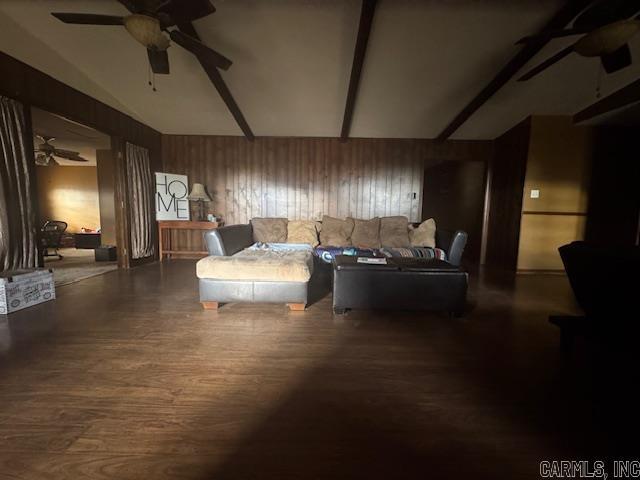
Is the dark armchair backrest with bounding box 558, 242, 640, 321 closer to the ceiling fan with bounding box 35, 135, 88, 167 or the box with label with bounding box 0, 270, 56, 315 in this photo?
the box with label with bounding box 0, 270, 56, 315

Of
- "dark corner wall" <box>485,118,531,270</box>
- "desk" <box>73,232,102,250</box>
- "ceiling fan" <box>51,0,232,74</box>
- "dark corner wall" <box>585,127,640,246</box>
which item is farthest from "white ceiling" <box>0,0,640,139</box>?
"desk" <box>73,232,102,250</box>

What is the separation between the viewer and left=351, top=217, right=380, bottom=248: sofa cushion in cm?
392

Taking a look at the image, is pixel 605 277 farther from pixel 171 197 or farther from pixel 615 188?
pixel 171 197

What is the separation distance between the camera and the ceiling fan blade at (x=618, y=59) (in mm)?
2234

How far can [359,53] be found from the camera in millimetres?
2848

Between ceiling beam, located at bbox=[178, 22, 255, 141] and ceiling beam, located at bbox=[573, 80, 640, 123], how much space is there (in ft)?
Answer: 15.8

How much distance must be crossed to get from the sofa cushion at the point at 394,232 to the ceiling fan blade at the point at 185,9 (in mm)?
3109

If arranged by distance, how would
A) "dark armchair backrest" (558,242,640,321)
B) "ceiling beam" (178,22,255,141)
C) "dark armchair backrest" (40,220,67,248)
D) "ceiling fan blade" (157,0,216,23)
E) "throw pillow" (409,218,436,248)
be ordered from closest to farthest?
"dark armchair backrest" (558,242,640,321) < "ceiling fan blade" (157,0,216,23) < "ceiling beam" (178,22,255,141) < "throw pillow" (409,218,436,248) < "dark armchair backrest" (40,220,67,248)

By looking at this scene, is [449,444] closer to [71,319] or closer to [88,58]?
[71,319]

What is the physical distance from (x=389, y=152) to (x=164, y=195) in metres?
4.16

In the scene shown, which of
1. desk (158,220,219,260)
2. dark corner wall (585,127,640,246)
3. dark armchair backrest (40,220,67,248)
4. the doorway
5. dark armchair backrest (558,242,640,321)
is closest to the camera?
dark armchair backrest (558,242,640,321)

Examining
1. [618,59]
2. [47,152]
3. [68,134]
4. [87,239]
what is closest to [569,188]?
[618,59]

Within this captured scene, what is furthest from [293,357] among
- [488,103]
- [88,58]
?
[488,103]

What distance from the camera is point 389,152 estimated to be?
497 cm
